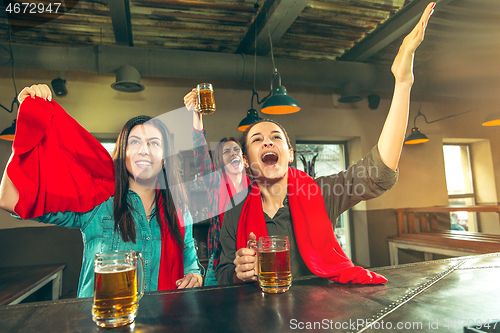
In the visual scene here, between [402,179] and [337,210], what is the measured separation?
4.68 metres

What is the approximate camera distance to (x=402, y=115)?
3.80 ft

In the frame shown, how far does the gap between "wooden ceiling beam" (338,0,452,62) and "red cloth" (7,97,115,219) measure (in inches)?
144

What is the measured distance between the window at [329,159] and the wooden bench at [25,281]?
3955 mm

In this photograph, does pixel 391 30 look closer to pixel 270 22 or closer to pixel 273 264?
pixel 270 22

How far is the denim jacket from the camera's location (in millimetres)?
1438

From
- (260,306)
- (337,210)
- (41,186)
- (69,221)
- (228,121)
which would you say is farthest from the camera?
(228,121)

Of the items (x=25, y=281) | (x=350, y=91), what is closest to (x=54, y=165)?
(x=25, y=281)

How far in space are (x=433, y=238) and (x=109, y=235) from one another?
180 inches

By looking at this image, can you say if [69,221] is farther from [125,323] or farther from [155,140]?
[125,323]

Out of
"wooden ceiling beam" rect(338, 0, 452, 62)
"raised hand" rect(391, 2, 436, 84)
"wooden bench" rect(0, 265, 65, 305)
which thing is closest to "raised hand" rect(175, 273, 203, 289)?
"raised hand" rect(391, 2, 436, 84)

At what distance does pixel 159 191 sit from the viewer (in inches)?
66.5

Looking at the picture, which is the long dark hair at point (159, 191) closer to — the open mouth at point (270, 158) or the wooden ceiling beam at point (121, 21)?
the open mouth at point (270, 158)

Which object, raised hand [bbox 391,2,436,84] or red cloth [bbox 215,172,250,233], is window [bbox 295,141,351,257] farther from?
raised hand [bbox 391,2,436,84]

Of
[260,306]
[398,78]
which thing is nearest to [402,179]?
[398,78]
